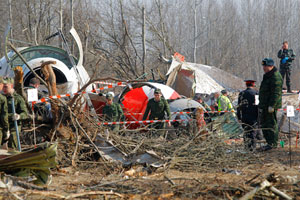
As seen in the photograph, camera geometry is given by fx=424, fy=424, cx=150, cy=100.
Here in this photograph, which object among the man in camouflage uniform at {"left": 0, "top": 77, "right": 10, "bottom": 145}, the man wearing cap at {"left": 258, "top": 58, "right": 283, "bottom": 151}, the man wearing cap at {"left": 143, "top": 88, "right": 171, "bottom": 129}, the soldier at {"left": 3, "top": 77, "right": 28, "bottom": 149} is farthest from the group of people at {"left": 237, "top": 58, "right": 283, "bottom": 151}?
the man in camouflage uniform at {"left": 0, "top": 77, "right": 10, "bottom": 145}

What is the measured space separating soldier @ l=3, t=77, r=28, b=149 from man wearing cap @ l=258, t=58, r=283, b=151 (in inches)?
180

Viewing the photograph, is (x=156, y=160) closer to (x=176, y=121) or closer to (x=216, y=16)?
(x=176, y=121)

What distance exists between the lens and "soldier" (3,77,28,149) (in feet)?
22.9

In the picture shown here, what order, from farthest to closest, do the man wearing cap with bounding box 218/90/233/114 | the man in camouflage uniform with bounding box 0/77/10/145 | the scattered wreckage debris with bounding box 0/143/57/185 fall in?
1. the man wearing cap with bounding box 218/90/233/114
2. the man in camouflage uniform with bounding box 0/77/10/145
3. the scattered wreckage debris with bounding box 0/143/57/185

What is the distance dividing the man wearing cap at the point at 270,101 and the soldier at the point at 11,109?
4.57 meters

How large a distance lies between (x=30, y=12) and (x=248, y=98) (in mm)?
22738

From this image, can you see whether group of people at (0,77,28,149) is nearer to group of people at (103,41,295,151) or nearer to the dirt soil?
the dirt soil

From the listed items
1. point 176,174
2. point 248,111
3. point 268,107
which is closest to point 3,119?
point 176,174

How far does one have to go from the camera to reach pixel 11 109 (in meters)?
7.18

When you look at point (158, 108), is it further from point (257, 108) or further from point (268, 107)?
point (268, 107)

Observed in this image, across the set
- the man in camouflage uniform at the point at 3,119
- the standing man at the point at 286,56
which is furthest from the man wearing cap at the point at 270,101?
the standing man at the point at 286,56

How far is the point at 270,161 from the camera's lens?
771 cm

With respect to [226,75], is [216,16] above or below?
above

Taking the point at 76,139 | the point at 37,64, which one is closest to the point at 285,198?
the point at 76,139
